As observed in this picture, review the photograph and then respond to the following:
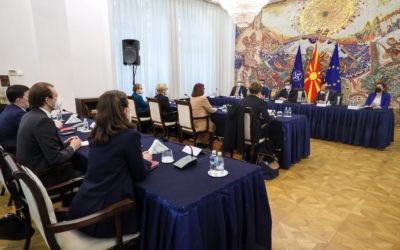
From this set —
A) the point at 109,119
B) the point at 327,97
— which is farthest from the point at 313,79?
the point at 109,119

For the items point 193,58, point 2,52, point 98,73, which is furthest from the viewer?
point 193,58

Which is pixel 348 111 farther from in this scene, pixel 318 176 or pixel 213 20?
pixel 213 20

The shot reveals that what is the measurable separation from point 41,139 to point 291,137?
3111 millimetres

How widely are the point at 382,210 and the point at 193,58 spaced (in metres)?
6.25

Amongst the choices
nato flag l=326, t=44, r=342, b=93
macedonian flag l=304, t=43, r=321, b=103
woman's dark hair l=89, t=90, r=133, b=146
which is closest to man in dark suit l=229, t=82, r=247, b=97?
macedonian flag l=304, t=43, r=321, b=103

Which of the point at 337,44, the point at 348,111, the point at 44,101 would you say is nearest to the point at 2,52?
the point at 44,101

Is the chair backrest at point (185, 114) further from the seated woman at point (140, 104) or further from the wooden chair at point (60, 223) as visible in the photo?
the wooden chair at point (60, 223)

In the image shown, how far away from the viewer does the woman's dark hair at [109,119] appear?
1.32 meters

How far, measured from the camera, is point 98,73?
5.88m

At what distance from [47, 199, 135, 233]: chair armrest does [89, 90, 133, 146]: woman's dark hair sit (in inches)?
13.6

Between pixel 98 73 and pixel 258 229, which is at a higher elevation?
pixel 98 73

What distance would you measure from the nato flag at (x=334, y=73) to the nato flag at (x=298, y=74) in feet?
2.37

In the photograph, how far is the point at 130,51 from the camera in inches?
222

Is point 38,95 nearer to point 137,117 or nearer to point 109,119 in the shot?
point 109,119
